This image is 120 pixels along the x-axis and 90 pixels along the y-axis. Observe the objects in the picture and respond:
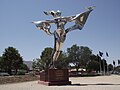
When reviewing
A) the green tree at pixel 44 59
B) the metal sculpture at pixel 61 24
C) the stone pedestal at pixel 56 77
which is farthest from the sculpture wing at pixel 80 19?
the green tree at pixel 44 59

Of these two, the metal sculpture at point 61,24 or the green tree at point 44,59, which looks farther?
the green tree at point 44,59

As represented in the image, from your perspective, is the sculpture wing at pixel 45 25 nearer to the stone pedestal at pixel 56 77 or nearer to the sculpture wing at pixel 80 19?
the sculpture wing at pixel 80 19

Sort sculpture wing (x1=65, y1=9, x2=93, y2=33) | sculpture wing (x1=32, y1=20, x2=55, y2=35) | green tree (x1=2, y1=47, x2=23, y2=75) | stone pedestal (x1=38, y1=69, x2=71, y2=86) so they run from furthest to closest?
green tree (x1=2, y1=47, x2=23, y2=75), sculpture wing (x1=32, y1=20, x2=55, y2=35), sculpture wing (x1=65, y1=9, x2=93, y2=33), stone pedestal (x1=38, y1=69, x2=71, y2=86)

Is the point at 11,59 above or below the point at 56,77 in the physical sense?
above

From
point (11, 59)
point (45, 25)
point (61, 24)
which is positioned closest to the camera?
point (61, 24)

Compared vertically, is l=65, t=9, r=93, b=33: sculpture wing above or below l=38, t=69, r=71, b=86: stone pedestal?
above

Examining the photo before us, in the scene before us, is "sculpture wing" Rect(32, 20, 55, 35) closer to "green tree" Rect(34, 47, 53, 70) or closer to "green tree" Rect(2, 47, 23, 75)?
"green tree" Rect(34, 47, 53, 70)

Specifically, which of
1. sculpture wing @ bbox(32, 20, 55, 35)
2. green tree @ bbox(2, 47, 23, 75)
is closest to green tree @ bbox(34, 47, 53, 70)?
green tree @ bbox(2, 47, 23, 75)

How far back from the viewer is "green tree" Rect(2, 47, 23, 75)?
242 feet

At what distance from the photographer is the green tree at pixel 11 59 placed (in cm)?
→ 7375

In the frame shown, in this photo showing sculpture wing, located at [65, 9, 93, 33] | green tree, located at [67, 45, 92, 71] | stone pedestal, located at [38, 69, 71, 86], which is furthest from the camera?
green tree, located at [67, 45, 92, 71]

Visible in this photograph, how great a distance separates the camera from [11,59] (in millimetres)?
74500

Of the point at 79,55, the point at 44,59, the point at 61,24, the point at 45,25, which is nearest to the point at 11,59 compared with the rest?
the point at 44,59

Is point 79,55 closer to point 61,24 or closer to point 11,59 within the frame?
point 11,59
